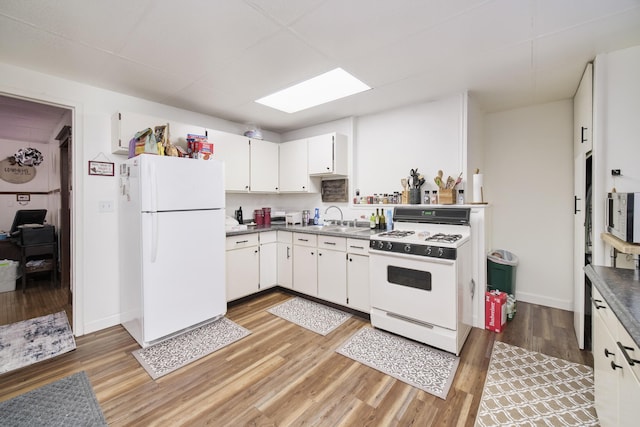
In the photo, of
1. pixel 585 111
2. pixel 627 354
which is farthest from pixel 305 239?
pixel 585 111

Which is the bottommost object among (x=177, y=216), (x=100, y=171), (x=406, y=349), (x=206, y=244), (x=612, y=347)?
(x=406, y=349)

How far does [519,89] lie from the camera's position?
277cm

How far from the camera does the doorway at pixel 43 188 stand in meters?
3.26

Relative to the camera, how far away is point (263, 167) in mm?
3934

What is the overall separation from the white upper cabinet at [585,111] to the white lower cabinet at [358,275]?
207 cm

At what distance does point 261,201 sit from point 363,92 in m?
2.35

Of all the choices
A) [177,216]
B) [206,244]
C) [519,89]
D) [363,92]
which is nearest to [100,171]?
[177,216]

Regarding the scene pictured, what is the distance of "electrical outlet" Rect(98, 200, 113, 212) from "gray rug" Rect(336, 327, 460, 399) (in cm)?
271

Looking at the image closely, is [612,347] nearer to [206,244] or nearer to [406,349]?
[406,349]

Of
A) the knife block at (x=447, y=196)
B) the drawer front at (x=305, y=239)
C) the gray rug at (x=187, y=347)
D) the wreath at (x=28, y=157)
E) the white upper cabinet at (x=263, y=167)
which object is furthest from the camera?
the wreath at (x=28, y=157)

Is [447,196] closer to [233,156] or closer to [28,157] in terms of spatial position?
[233,156]

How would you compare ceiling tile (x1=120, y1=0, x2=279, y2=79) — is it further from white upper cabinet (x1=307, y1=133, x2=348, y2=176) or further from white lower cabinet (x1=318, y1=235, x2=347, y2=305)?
white lower cabinet (x1=318, y1=235, x2=347, y2=305)

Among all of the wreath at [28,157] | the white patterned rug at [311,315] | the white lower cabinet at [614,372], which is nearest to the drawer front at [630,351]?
the white lower cabinet at [614,372]

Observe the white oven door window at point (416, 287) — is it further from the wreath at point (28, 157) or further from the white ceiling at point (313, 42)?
the wreath at point (28, 157)
